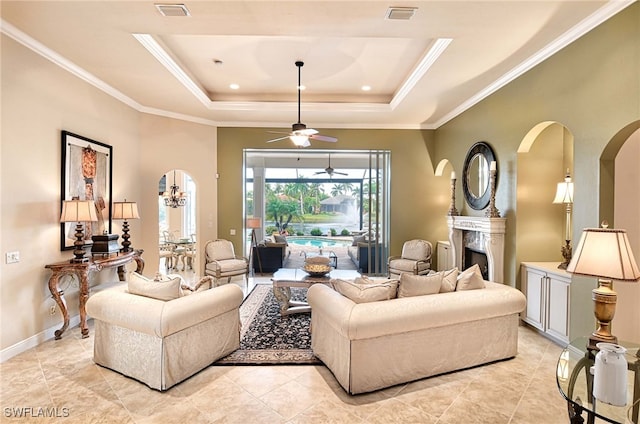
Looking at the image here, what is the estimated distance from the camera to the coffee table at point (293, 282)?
4297mm

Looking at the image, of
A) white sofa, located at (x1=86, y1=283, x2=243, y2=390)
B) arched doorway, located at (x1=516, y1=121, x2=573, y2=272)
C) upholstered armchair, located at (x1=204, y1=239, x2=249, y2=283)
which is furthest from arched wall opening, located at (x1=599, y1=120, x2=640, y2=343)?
upholstered armchair, located at (x1=204, y1=239, x2=249, y2=283)

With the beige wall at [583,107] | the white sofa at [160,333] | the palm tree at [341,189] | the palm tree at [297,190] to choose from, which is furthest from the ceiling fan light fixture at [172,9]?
the palm tree at [341,189]

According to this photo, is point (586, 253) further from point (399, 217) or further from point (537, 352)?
point (399, 217)

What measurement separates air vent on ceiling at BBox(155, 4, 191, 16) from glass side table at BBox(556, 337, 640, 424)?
12.4 ft

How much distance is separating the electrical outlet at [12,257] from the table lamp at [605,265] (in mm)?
4943

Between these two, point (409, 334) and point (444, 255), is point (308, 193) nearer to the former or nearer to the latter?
point (444, 255)

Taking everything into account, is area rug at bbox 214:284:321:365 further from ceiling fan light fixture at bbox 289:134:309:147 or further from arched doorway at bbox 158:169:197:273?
arched doorway at bbox 158:169:197:273

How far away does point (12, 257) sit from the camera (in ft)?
11.1

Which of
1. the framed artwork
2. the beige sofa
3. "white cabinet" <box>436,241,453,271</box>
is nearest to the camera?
the beige sofa

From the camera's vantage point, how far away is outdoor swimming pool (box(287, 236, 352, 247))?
1215cm

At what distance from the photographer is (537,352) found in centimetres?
352

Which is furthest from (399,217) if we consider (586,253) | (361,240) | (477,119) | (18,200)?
(18,200)

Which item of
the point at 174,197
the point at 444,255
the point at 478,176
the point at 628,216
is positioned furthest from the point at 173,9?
the point at 174,197

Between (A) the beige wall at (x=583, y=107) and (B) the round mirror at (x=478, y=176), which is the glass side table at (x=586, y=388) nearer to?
(A) the beige wall at (x=583, y=107)
